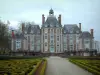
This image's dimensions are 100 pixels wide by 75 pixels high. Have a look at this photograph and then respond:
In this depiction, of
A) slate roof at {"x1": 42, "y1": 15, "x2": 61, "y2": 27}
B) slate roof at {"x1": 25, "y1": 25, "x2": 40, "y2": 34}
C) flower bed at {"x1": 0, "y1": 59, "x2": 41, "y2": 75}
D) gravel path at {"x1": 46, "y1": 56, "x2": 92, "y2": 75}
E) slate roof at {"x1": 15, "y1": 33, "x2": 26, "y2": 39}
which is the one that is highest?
slate roof at {"x1": 42, "y1": 15, "x2": 61, "y2": 27}

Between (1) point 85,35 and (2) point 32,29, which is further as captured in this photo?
(2) point 32,29

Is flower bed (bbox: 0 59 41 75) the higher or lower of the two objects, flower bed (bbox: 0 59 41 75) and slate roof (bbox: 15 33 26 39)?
the lower

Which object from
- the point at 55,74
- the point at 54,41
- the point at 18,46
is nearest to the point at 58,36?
the point at 54,41

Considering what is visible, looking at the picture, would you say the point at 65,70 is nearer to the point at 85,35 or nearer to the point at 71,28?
the point at 85,35

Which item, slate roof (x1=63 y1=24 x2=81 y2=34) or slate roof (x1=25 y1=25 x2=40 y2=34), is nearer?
slate roof (x1=25 y1=25 x2=40 y2=34)

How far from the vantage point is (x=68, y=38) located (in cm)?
6053

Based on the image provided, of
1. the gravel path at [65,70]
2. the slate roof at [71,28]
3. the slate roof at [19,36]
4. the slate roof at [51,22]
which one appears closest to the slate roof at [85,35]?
the slate roof at [71,28]

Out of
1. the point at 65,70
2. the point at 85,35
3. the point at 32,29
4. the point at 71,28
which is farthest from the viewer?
the point at 71,28

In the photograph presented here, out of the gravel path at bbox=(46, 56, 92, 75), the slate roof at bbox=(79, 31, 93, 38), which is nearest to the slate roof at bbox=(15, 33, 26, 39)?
the slate roof at bbox=(79, 31, 93, 38)

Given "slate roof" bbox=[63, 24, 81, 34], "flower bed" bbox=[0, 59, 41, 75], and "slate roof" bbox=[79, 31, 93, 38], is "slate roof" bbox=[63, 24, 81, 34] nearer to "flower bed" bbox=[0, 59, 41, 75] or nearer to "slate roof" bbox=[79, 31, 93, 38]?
"slate roof" bbox=[79, 31, 93, 38]

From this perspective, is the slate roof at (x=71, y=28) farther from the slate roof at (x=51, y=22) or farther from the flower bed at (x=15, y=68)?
the flower bed at (x=15, y=68)

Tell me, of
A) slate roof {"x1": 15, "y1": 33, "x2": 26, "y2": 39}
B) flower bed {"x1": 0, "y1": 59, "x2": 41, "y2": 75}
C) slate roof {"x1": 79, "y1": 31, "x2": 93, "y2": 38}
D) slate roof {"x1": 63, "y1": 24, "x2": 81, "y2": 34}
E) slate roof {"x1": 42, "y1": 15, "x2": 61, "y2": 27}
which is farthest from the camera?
slate roof {"x1": 63, "y1": 24, "x2": 81, "y2": 34}

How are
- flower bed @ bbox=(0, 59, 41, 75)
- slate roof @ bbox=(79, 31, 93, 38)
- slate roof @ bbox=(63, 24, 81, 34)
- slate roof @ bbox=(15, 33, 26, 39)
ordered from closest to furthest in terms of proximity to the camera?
flower bed @ bbox=(0, 59, 41, 75), slate roof @ bbox=(15, 33, 26, 39), slate roof @ bbox=(79, 31, 93, 38), slate roof @ bbox=(63, 24, 81, 34)

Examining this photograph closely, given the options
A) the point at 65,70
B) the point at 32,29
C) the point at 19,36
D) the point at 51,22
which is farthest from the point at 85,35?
the point at 65,70
